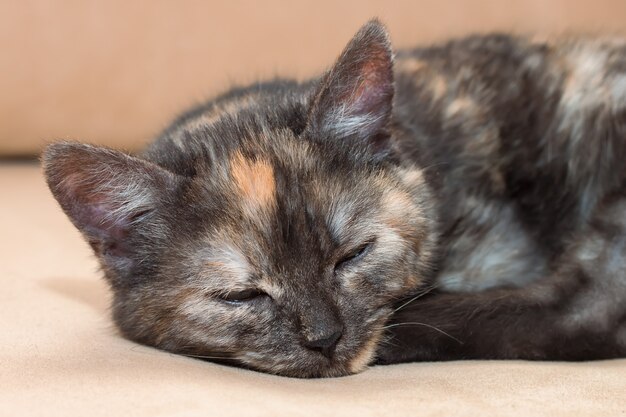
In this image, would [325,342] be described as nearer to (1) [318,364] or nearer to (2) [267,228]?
(1) [318,364]

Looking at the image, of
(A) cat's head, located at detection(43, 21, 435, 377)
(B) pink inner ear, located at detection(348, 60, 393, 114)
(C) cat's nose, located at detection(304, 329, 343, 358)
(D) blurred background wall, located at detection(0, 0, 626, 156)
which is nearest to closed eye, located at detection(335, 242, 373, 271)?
(A) cat's head, located at detection(43, 21, 435, 377)

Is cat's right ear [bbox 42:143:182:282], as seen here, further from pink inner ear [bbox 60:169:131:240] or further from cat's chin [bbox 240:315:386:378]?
cat's chin [bbox 240:315:386:378]

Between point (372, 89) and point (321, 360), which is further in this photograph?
point (372, 89)

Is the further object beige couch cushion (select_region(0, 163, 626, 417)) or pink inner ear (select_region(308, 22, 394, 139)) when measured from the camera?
pink inner ear (select_region(308, 22, 394, 139))

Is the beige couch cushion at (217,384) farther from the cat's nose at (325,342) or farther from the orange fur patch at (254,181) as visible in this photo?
the orange fur patch at (254,181)

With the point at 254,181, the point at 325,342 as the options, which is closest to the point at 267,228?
the point at 254,181

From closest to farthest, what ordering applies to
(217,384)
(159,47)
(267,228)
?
(217,384), (267,228), (159,47)

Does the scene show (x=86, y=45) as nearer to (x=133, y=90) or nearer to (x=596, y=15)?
(x=133, y=90)
